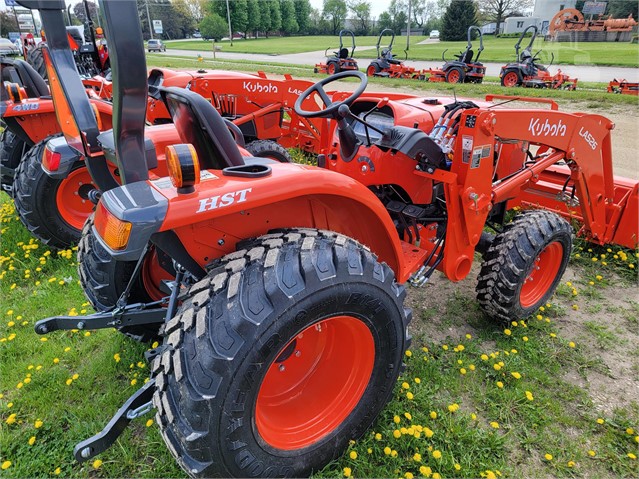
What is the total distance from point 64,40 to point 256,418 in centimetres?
169

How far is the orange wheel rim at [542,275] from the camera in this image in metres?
3.22

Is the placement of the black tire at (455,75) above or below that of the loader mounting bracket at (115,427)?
below

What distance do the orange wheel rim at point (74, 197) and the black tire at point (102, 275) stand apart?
1999mm

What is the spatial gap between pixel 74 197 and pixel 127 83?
11.4 feet

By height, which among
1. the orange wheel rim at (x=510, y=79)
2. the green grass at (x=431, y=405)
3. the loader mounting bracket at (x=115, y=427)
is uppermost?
Result: the loader mounting bracket at (x=115, y=427)

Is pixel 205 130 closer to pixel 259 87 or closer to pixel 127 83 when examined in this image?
pixel 127 83

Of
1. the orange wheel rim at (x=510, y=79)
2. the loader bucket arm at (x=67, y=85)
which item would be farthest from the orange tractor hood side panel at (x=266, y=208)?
the orange wheel rim at (x=510, y=79)

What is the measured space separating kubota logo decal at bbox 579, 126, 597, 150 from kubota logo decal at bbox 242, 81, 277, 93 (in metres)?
3.70

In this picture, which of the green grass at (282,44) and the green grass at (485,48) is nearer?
the green grass at (485,48)

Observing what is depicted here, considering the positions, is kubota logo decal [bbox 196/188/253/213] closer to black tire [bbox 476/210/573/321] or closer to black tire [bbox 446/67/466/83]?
black tire [bbox 476/210/573/321]

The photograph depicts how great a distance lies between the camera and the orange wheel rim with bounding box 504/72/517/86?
1458 cm

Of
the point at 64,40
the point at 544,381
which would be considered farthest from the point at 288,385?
the point at 64,40

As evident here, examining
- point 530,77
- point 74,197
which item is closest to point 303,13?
point 530,77

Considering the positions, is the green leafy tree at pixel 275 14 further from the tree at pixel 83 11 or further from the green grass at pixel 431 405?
the green grass at pixel 431 405
